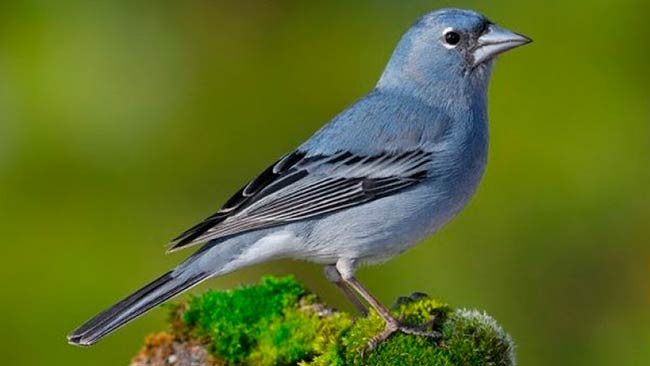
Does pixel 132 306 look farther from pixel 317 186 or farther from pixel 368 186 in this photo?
pixel 368 186

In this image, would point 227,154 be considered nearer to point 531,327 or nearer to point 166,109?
point 166,109

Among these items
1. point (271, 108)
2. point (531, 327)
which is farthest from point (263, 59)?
point (531, 327)

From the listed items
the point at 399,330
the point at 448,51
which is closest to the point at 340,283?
the point at 399,330

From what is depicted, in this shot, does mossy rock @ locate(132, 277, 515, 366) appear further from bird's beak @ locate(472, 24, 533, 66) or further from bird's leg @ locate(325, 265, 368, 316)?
bird's beak @ locate(472, 24, 533, 66)

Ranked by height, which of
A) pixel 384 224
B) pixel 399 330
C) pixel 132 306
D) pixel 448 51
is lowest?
pixel 399 330

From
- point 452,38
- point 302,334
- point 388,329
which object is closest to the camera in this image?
point 388,329

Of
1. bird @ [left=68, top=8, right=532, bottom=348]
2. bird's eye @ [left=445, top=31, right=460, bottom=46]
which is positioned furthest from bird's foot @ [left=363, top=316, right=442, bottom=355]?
bird's eye @ [left=445, top=31, right=460, bottom=46]
